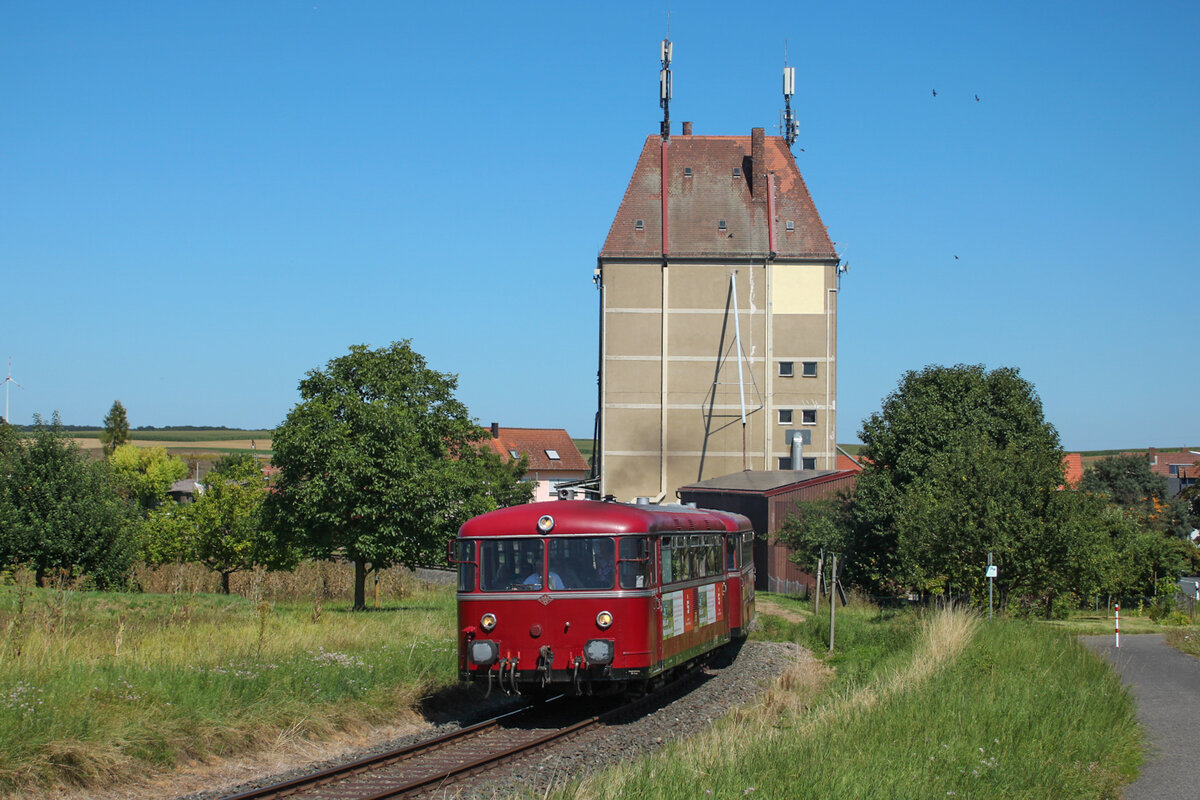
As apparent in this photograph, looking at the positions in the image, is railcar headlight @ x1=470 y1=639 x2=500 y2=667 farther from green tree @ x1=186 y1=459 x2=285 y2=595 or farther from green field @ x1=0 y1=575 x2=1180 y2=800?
green tree @ x1=186 y1=459 x2=285 y2=595

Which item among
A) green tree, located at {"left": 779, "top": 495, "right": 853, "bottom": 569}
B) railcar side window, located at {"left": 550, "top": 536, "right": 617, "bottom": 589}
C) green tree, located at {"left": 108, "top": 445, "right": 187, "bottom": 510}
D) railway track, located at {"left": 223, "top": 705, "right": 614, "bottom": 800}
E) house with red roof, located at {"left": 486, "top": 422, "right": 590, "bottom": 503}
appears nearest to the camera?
railway track, located at {"left": 223, "top": 705, "right": 614, "bottom": 800}

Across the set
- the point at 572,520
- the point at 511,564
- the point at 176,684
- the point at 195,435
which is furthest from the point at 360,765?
the point at 195,435

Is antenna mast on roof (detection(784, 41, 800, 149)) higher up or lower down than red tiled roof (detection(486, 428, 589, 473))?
higher up

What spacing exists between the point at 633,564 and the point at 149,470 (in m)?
95.4

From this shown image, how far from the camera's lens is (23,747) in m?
10.6

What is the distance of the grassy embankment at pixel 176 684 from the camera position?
11141mm

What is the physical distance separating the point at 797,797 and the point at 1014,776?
2.26 metres

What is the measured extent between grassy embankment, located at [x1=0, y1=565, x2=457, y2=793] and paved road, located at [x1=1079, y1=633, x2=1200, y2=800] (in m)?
9.38

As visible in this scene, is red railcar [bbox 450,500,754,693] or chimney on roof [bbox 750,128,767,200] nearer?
red railcar [bbox 450,500,754,693]

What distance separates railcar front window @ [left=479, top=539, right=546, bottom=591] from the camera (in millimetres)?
15312

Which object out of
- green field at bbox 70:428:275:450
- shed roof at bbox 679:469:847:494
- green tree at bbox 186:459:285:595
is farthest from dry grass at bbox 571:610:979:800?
green field at bbox 70:428:275:450

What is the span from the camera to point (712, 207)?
5834cm

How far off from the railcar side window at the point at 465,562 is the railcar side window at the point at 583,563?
120 centimetres

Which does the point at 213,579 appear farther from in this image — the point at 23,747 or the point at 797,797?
the point at 797,797
